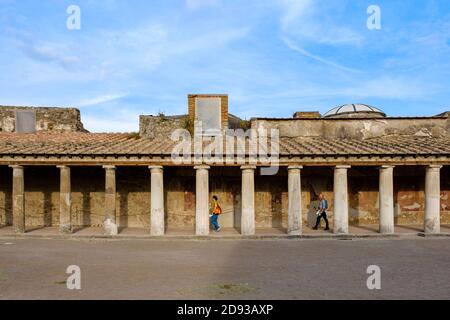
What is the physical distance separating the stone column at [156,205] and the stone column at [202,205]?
1.25m

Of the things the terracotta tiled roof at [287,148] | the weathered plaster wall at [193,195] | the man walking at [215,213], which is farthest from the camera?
the weathered plaster wall at [193,195]

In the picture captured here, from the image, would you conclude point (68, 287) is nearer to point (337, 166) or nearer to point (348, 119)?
point (337, 166)

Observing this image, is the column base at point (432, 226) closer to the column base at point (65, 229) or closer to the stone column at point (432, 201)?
the stone column at point (432, 201)

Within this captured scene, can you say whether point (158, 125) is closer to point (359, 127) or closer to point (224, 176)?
point (224, 176)

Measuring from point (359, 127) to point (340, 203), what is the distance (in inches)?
229

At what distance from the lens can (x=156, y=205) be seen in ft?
48.4

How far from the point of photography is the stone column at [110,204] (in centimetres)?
1470

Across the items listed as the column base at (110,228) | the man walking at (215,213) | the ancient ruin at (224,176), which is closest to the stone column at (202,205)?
the ancient ruin at (224,176)

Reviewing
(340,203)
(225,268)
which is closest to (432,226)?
(340,203)

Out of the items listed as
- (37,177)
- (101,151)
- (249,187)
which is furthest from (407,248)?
(37,177)

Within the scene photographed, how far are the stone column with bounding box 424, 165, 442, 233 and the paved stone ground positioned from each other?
0.83 metres

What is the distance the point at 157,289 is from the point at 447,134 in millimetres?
16363

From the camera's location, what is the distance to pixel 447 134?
62.4ft

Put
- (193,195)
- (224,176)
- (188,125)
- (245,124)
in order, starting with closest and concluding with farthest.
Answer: (224,176) < (193,195) < (188,125) < (245,124)
